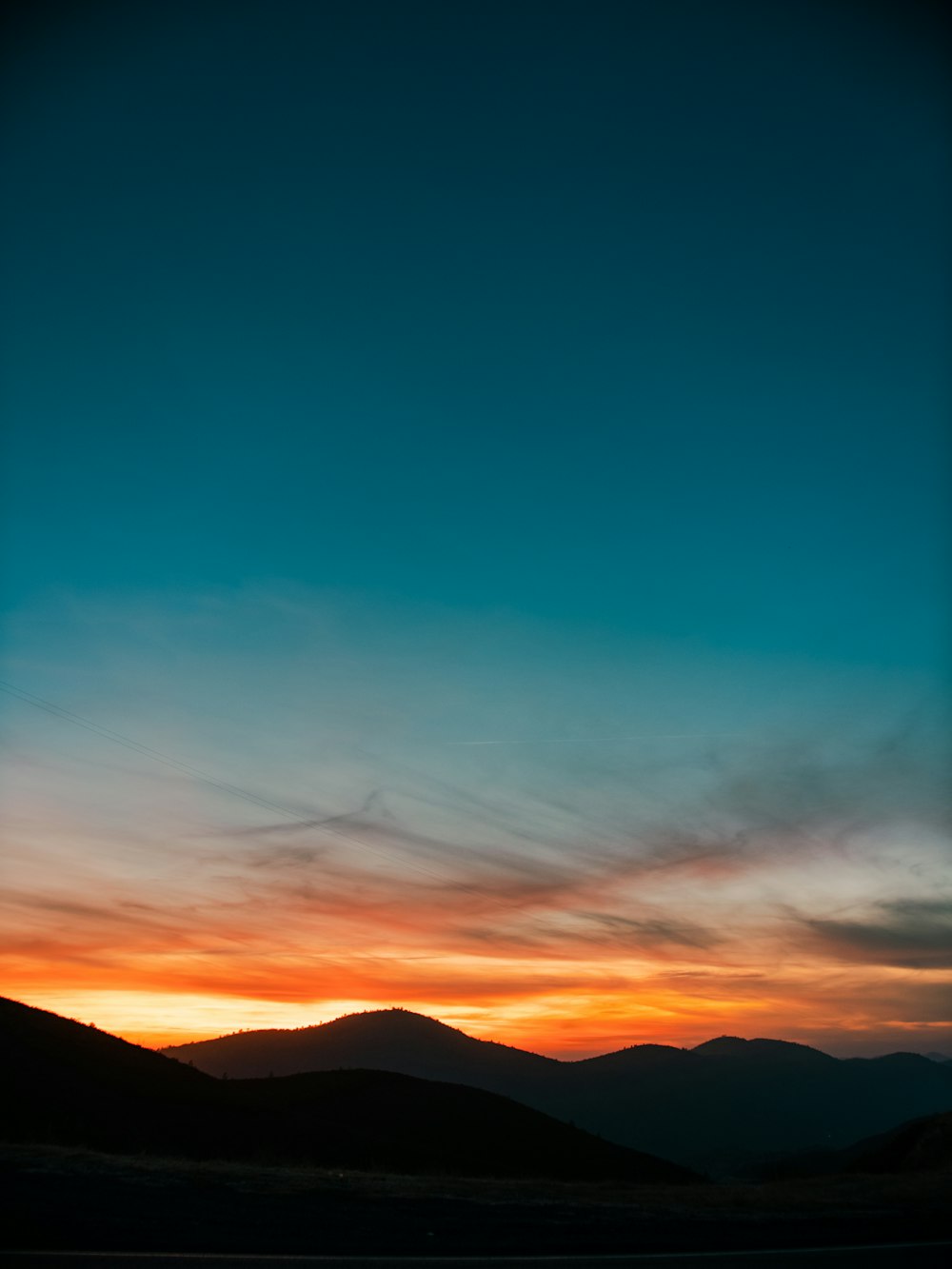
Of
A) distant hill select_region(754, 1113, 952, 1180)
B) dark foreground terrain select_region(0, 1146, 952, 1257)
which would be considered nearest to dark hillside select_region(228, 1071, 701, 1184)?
distant hill select_region(754, 1113, 952, 1180)

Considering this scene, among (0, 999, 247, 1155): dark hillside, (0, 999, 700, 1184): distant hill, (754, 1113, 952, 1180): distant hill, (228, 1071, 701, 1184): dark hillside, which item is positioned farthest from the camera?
(228, 1071, 701, 1184): dark hillside

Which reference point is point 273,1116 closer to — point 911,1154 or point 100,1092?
point 100,1092

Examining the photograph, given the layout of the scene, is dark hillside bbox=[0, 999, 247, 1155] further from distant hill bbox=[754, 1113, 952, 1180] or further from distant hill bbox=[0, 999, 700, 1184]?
distant hill bbox=[754, 1113, 952, 1180]

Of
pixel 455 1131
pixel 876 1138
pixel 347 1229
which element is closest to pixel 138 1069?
pixel 455 1131

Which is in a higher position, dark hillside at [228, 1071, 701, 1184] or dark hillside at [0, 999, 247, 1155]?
dark hillside at [0, 999, 247, 1155]

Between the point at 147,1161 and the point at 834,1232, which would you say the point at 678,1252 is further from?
the point at 147,1161

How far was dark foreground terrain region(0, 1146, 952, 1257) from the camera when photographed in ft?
35.0

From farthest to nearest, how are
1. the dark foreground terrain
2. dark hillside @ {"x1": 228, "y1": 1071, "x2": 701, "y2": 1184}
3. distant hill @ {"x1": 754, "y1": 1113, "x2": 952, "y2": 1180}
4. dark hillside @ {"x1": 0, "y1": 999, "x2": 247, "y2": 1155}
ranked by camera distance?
dark hillside @ {"x1": 228, "y1": 1071, "x2": 701, "y2": 1184}
dark hillside @ {"x1": 0, "y1": 999, "x2": 247, "y2": 1155}
distant hill @ {"x1": 754, "y1": 1113, "x2": 952, "y2": 1180}
the dark foreground terrain

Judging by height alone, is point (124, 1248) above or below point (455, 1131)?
above

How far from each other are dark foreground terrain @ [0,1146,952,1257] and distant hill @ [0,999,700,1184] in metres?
21.4

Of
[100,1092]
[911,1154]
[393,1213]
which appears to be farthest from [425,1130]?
[393,1213]

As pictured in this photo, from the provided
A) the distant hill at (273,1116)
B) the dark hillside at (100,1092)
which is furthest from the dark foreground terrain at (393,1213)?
the dark hillside at (100,1092)

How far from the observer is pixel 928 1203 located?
1631cm

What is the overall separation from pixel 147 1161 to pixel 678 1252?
1087 cm
